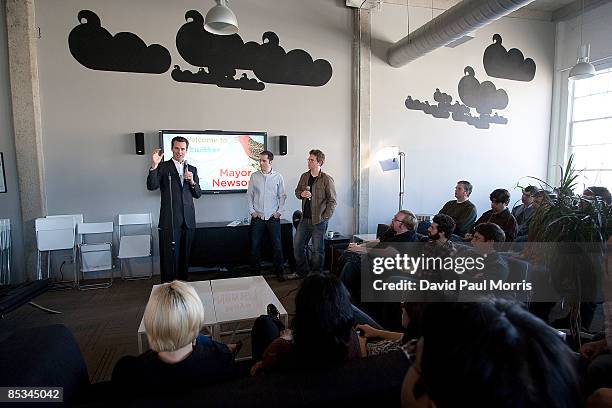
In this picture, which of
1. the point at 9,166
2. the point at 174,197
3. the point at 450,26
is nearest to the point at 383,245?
the point at 174,197

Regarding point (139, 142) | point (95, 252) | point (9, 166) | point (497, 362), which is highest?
point (139, 142)

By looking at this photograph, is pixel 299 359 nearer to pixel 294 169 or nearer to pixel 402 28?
pixel 294 169

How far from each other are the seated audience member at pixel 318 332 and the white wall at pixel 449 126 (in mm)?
4519

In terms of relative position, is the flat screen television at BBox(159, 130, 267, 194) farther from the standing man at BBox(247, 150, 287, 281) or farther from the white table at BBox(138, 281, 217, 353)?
the white table at BBox(138, 281, 217, 353)

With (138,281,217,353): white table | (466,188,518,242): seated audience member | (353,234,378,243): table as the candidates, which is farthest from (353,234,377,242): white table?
(138,281,217,353): white table

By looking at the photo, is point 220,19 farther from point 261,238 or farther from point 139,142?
point 261,238

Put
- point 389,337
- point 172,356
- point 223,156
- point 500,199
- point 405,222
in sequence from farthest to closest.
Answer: point 223,156, point 500,199, point 405,222, point 389,337, point 172,356

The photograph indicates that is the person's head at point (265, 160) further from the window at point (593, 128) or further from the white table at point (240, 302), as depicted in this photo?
the window at point (593, 128)

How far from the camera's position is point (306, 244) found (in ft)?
15.4

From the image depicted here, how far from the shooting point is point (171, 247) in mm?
4207

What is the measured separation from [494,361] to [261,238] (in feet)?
13.8

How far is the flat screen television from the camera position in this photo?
194 inches

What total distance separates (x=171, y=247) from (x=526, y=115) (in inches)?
244

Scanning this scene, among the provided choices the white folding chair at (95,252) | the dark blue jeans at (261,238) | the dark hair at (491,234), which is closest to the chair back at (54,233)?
the white folding chair at (95,252)
